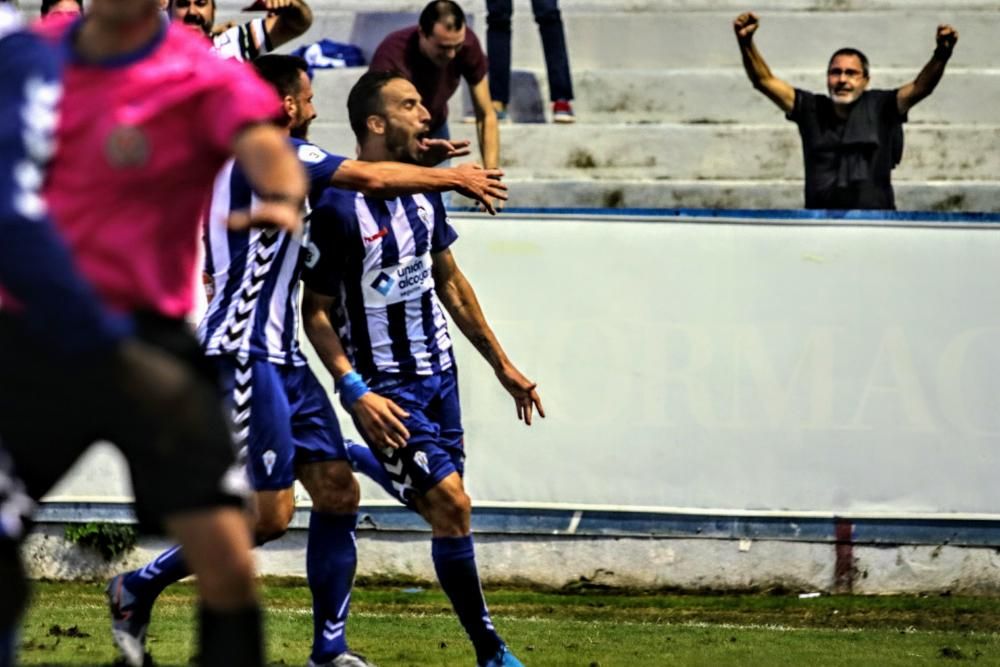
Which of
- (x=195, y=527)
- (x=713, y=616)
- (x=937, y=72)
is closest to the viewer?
(x=195, y=527)

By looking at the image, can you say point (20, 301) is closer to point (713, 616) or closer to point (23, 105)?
point (23, 105)

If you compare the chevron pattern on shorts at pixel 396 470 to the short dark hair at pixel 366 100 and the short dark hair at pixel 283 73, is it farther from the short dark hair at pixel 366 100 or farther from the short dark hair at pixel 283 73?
the short dark hair at pixel 283 73

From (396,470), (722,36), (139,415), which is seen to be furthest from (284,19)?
(722,36)

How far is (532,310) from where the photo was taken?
1020cm

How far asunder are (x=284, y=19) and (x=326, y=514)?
9.15ft

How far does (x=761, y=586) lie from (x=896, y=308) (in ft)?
5.36

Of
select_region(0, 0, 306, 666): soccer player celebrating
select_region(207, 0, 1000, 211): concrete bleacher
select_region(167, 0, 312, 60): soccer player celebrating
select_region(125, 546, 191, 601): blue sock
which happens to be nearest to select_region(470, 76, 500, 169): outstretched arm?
select_region(207, 0, 1000, 211): concrete bleacher

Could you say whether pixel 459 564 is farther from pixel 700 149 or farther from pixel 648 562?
pixel 700 149

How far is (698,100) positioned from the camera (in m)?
13.7

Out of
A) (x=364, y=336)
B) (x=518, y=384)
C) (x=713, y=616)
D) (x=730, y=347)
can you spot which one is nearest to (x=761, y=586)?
(x=713, y=616)

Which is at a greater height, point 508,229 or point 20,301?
point 20,301

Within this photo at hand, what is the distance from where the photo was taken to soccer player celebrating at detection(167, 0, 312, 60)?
9266 mm

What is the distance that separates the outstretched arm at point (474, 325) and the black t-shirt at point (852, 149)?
367 centimetres

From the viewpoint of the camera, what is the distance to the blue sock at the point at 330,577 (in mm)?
7543
